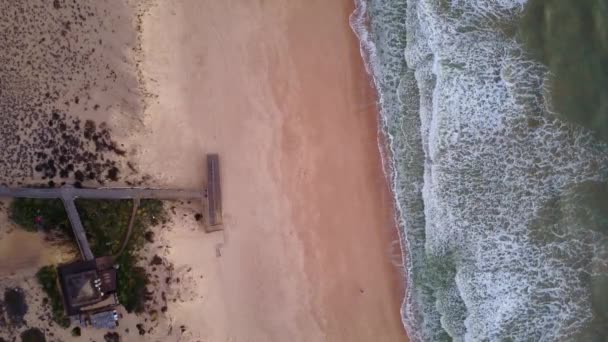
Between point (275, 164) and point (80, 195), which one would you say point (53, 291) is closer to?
point (80, 195)

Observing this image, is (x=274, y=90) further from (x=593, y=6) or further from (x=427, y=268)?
(x=593, y=6)

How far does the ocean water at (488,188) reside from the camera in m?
11.6

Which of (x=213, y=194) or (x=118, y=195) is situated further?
(x=213, y=194)

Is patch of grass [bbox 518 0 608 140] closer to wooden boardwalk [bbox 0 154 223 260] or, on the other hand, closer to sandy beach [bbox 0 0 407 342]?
sandy beach [bbox 0 0 407 342]

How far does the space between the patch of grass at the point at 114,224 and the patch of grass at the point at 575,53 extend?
27.9 ft

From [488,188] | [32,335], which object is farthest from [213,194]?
[488,188]

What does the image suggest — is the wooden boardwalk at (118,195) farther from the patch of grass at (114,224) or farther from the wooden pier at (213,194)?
the patch of grass at (114,224)

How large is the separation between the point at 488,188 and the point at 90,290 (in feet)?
27.2

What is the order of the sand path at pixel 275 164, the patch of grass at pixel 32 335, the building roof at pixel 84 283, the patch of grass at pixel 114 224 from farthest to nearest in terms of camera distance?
the sand path at pixel 275 164 → the patch of grass at pixel 32 335 → the patch of grass at pixel 114 224 → the building roof at pixel 84 283

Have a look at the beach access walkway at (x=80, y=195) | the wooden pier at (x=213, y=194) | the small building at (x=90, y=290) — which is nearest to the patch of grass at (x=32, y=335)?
the small building at (x=90, y=290)

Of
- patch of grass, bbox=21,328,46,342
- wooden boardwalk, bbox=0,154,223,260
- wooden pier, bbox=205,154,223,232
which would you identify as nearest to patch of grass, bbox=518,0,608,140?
wooden pier, bbox=205,154,223,232

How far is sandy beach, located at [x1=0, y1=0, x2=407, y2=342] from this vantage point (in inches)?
467

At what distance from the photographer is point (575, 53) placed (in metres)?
11.6

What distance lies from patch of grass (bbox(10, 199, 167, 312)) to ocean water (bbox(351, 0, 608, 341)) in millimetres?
5305
